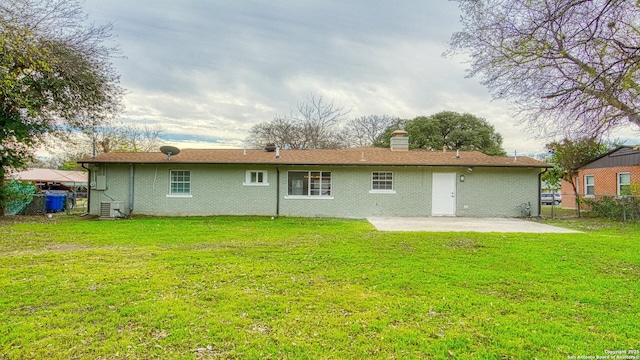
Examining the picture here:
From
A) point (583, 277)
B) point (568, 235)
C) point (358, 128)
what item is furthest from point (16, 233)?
point (358, 128)

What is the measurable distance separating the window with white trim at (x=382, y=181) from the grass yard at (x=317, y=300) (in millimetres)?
7095

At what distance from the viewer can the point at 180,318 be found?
11.9 feet

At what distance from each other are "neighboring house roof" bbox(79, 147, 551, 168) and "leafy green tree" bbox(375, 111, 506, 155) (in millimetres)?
18523

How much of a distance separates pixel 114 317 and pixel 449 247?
6428mm

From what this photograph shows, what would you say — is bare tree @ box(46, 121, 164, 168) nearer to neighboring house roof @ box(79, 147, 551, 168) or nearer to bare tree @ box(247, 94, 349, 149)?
bare tree @ box(247, 94, 349, 149)

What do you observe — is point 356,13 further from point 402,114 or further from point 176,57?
point 402,114

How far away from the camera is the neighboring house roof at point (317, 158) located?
14.5 metres

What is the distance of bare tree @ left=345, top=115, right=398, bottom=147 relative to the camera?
3903 centimetres

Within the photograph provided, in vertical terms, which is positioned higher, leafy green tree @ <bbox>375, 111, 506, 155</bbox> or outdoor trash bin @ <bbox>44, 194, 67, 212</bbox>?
leafy green tree @ <bbox>375, 111, 506, 155</bbox>

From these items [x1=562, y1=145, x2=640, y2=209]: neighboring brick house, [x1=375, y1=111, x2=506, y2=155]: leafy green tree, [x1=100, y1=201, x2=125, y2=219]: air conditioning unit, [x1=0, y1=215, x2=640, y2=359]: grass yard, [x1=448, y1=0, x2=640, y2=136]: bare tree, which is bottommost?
[x1=0, y1=215, x2=640, y2=359]: grass yard

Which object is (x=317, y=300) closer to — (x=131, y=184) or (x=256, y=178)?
(x=256, y=178)

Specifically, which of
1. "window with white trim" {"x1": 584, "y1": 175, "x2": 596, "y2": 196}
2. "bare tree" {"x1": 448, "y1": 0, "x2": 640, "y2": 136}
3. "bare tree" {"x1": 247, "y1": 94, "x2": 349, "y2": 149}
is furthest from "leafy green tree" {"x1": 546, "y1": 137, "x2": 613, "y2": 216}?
"bare tree" {"x1": 247, "y1": 94, "x2": 349, "y2": 149}

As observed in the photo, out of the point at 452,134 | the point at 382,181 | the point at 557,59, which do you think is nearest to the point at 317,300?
the point at 557,59

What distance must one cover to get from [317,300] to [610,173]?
23.0 m
